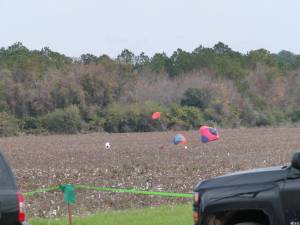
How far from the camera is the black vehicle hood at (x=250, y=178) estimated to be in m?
8.79

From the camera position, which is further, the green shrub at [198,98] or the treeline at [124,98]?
the green shrub at [198,98]

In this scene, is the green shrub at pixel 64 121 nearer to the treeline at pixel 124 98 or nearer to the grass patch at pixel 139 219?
the treeline at pixel 124 98

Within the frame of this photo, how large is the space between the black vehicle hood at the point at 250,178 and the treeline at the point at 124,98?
212ft

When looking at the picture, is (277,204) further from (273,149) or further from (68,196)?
(273,149)

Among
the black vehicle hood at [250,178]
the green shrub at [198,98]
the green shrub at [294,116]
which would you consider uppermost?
the green shrub at [198,98]

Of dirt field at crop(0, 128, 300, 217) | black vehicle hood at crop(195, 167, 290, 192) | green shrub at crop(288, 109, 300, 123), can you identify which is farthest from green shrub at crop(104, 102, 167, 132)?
black vehicle hood at crop(195, 167, 290, 192)

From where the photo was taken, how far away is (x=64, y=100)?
78812 millimetres

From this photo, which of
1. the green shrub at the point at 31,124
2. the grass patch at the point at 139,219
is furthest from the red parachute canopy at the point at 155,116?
the grass patch at the point at 139,219

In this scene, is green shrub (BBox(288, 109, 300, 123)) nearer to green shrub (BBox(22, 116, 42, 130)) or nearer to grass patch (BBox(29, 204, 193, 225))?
green shrub (BBox(22, 116, 42, 130))

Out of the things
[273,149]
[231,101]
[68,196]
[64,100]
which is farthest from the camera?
[231,101]

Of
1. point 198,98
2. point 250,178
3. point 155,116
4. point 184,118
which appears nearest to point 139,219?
point 250,178

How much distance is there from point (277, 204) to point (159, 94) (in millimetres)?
83640

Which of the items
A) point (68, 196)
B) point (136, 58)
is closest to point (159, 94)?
point (136, 58)

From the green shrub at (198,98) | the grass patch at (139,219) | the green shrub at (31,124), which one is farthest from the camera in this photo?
the green shrub at (198,98)
